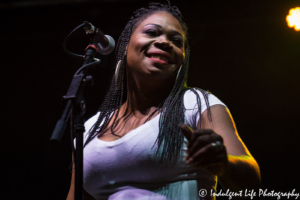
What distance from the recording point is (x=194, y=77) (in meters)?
2.91

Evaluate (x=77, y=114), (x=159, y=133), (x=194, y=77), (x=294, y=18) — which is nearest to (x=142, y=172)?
(x=159, y=133)

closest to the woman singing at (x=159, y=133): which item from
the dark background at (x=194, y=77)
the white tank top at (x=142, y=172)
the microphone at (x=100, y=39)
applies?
the white tank top at (x=142, y=172)

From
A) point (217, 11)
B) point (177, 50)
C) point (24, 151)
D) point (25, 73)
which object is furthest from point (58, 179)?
point (217, 11)

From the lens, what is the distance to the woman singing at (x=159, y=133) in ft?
3.01

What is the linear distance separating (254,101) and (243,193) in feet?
6.59

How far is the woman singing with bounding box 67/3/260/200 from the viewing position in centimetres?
92

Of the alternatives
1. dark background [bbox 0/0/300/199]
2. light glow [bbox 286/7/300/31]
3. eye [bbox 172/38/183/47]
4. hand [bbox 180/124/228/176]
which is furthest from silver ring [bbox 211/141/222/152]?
light glow [bbox 286/7/300/31]

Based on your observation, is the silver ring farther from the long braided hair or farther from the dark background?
the dark background

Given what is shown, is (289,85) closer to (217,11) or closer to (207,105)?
(217,11)

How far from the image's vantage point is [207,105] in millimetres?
1276

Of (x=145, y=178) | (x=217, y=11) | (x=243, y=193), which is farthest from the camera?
(x=217, y=11)

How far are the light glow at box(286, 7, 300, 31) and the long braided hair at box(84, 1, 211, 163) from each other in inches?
57.5

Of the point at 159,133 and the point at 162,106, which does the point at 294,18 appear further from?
the point at 159,133

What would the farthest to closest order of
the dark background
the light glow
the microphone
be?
the dark background
the light glow
the microphone
